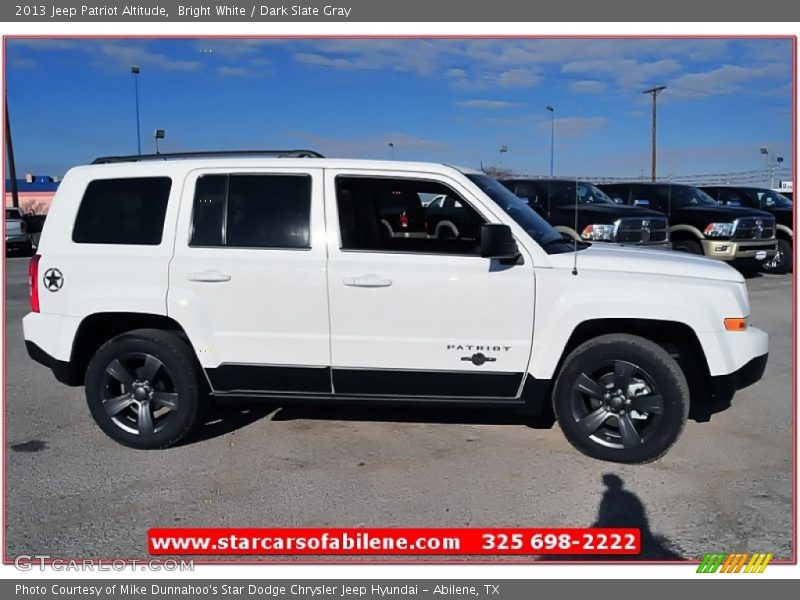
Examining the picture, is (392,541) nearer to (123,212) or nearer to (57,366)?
(57,366)

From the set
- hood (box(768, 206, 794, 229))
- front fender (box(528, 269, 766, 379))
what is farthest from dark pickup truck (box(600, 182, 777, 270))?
front fender (box(528, 269, 766, 379))

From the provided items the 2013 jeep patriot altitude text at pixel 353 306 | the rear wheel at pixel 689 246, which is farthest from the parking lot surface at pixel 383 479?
the rear wheel at pixel 689 246

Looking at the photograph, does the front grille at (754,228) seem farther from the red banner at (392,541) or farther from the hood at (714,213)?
the red banner at (392,541)

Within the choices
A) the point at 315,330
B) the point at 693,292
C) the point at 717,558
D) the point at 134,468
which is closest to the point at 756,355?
the point at 693,292

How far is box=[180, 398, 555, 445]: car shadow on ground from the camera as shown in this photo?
17.4 feet

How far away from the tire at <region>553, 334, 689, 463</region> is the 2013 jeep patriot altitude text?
1 cm

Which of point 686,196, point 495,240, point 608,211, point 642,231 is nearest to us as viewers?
point 495,240

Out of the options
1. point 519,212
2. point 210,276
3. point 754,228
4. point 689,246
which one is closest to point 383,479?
point 210,276

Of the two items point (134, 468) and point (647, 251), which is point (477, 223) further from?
point (134, 468)

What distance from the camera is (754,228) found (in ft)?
42.9

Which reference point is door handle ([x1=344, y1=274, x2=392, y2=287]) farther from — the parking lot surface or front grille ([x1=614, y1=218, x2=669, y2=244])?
front grille ([x1=614, y1=218, x2=669, y2=244])

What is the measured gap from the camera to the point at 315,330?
4.53 meters

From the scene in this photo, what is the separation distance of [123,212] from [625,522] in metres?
3.78

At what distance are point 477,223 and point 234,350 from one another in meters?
1.83
